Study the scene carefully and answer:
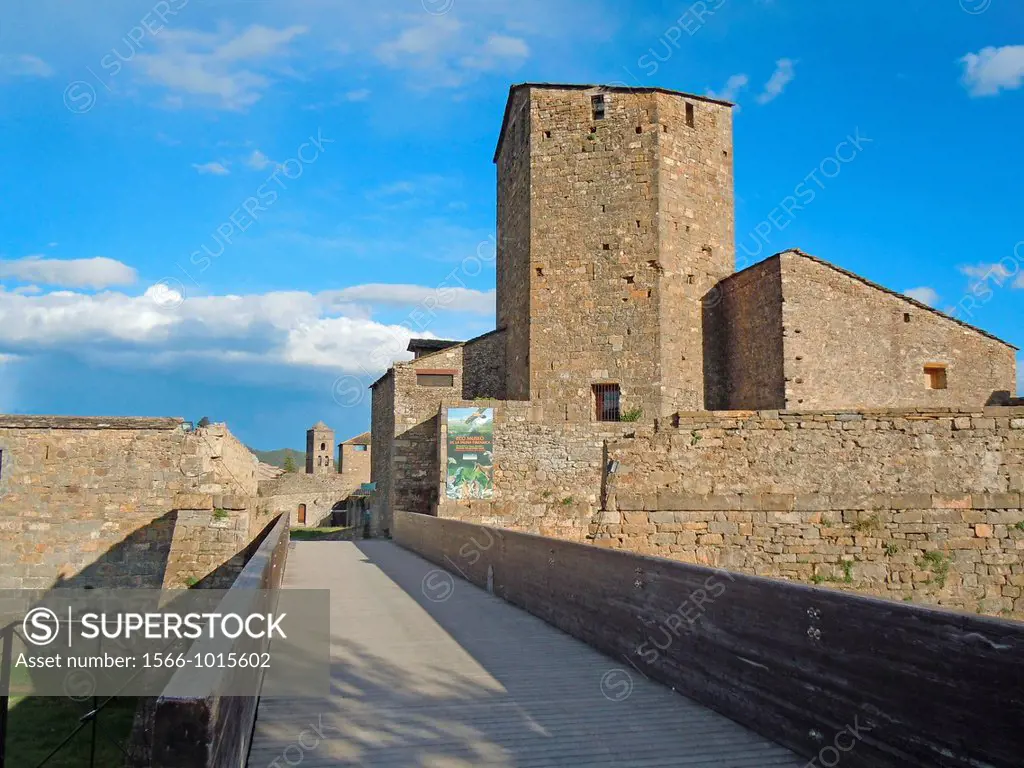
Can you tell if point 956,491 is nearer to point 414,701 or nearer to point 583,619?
point 583,619

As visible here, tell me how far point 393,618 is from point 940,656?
22.1 feet

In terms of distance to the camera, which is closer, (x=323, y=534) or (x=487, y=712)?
(x=487, y=712)

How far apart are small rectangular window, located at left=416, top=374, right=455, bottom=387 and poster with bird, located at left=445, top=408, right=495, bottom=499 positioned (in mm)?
5080

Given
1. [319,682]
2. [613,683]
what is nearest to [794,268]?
[613,683]

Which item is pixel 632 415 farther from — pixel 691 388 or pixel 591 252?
pixel 591 252

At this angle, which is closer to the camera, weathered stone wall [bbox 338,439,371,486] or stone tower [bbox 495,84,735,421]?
stone tower [bbox 495,84,735,421]

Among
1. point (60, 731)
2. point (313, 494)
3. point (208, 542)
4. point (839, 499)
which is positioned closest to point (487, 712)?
point (60, 731)

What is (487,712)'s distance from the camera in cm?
545

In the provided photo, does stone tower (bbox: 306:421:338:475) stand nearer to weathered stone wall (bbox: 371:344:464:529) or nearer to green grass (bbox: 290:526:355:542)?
green grass (bbox: 290:526:355:542)

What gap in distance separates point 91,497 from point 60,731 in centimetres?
616

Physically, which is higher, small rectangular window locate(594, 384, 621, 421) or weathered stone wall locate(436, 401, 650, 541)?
small rectangular window locate(594, 384, 621, 421)

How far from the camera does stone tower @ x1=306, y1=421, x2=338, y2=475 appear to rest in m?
75.8

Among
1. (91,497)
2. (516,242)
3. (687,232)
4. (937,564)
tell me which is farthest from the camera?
(516,242)

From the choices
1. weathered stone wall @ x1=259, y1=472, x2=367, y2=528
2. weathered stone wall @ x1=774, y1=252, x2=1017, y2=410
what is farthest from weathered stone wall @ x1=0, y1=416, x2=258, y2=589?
weathered stone wall @ x1=259, y1=472, x2=367, y2=528
